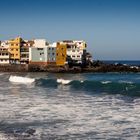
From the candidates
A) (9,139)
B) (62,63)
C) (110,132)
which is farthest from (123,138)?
(62,63)

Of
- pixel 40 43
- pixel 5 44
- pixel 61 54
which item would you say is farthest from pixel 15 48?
pixel 61 54

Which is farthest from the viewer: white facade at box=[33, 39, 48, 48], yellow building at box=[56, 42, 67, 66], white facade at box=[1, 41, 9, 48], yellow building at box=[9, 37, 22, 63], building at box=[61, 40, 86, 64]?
white facade at box=[1, 41, 9, 48]

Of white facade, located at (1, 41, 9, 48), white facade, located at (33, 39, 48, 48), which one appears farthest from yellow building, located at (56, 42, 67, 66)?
white facade, located at (1, 41, 9, 48)

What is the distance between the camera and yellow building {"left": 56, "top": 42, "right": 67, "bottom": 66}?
7788cm

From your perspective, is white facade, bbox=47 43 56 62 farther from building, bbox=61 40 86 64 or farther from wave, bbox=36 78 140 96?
wave, bbox=36 78 140 96

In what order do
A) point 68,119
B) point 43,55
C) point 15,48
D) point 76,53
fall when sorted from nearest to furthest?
1. point 68,119
2. point 43,55
3. point 76,53
4. point 15,48

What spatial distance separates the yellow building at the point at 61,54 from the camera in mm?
77875

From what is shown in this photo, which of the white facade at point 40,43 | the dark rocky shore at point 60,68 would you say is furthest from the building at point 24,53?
the dark rocky shore at point 60,68

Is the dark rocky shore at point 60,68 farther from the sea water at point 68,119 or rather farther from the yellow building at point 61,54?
the sea water at point 68,119

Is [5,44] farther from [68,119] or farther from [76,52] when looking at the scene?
[68,119]

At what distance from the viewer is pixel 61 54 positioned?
78000mm

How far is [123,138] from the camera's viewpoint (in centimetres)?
1522

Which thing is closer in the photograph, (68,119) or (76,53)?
(68,119)

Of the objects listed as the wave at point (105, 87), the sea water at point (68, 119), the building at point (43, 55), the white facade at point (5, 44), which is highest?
the white facade at point (5, 44)
